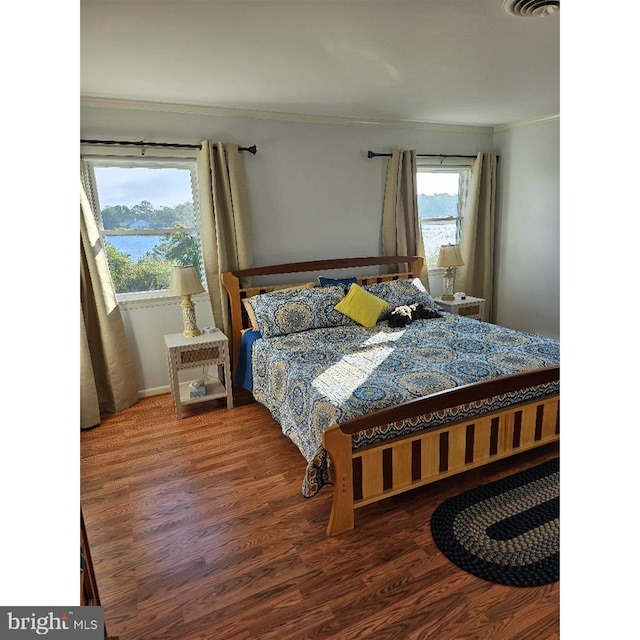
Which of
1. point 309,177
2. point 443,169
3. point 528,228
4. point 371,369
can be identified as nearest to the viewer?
point 371,369

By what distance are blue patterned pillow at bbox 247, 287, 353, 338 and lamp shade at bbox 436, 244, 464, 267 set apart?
1332mm

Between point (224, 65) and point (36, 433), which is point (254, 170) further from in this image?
point (36, 433)

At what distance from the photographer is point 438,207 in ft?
15.9

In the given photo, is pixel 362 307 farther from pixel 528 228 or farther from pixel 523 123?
pixel 523 123

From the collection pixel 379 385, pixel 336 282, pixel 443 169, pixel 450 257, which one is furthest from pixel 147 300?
pixel 443 169

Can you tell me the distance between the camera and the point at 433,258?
489cm

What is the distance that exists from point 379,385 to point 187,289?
1763 millimetres

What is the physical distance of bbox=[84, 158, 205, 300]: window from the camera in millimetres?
3447

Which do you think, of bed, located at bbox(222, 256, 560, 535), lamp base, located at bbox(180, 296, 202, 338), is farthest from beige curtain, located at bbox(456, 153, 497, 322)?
lamp base, located at bbox(180, 296, 202, 338)

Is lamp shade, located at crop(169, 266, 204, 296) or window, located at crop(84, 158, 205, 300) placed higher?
window, located at crop(84, 158, 205, 300)

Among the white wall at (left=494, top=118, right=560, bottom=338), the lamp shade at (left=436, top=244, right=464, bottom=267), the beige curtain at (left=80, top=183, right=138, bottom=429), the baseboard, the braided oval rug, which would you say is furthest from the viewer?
the lamp shade at (left=436, top=244, right=464, bottom=267)

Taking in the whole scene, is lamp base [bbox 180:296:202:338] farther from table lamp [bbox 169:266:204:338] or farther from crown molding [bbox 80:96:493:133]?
crown molding [bbox 80:96:493:133]

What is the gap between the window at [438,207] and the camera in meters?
4.72
